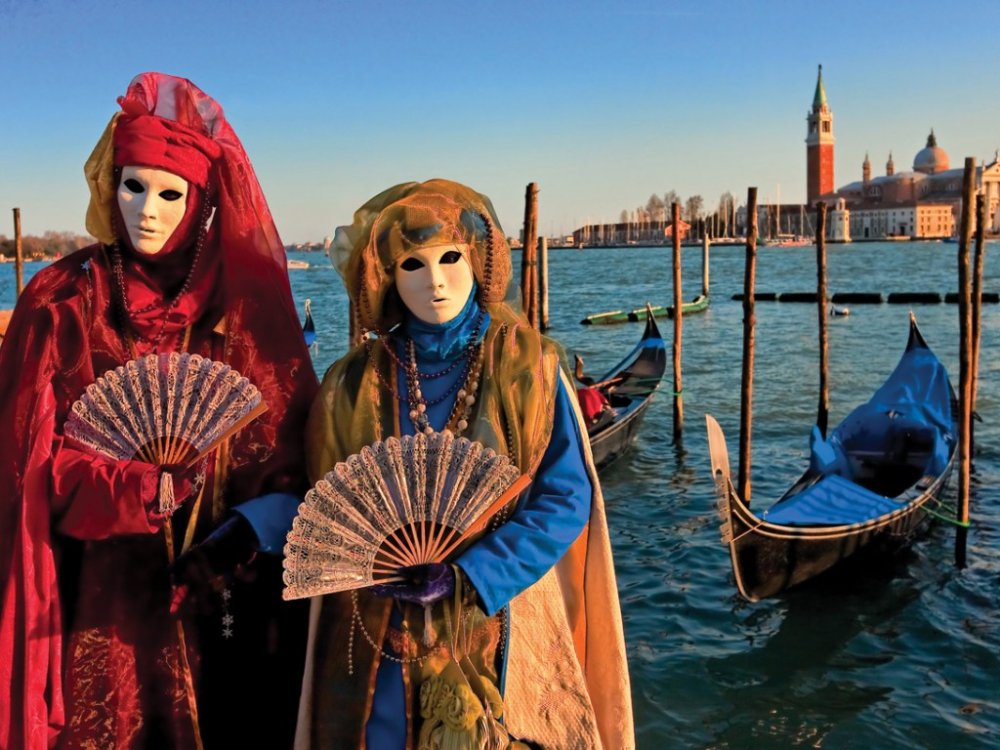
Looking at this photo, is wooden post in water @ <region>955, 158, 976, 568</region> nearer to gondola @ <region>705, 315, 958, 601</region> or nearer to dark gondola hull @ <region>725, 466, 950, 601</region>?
gondola @ <region>705, 315, 958, 601</region>

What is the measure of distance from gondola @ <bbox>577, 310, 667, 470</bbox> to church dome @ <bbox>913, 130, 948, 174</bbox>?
95977 mm

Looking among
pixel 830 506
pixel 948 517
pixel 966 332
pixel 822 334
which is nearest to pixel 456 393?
pixel 830 506

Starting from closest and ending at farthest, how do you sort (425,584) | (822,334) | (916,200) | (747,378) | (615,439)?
(425,584) → (747,378) → (615,439) → (822,334) → (916,200)

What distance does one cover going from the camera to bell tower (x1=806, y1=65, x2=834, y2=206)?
93500 millimetres

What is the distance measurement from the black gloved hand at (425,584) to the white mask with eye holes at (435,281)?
1.34ft

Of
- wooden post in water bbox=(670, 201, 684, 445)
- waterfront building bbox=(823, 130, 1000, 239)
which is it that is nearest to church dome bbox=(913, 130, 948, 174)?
waterfront building bbox=(823, 130, 1000, 239)

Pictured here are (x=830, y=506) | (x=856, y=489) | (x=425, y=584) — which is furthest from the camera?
(x=856, y=489)

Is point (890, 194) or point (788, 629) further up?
point (890, 194)

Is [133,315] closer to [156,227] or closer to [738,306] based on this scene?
[156,227]

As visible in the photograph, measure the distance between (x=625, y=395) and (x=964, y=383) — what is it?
384cm

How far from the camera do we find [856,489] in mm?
5551

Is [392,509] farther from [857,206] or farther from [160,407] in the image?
[857,206]

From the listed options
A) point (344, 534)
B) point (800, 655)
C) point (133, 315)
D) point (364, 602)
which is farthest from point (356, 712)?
point (800, 655)

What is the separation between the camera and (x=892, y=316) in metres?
22.2
